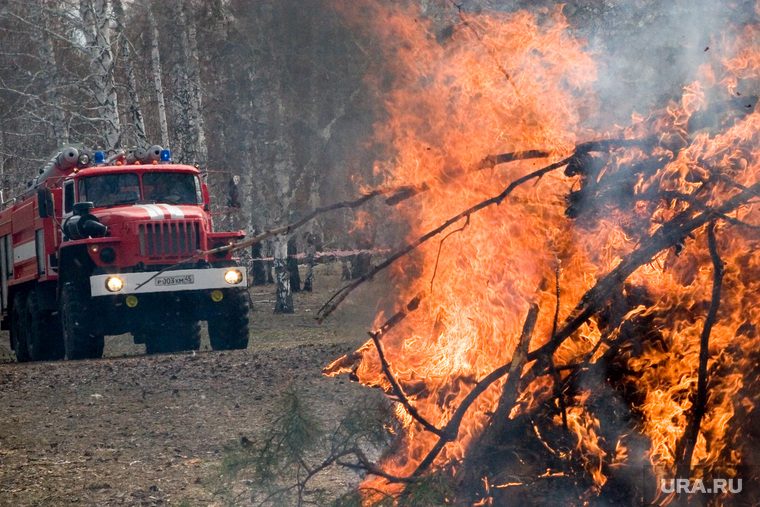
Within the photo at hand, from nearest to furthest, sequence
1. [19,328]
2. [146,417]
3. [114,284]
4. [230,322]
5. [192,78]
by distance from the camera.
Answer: [146,417]
[114,284]
[230,322]
[19,328]
[192,78]

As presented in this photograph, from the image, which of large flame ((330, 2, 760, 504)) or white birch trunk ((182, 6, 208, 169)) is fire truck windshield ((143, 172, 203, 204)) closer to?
large flame ((330, 2, 760, 504))

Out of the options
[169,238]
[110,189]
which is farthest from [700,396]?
[110,189]

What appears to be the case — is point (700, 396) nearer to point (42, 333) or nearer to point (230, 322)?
point (230, 322)

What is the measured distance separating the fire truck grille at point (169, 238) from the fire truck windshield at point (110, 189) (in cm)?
94

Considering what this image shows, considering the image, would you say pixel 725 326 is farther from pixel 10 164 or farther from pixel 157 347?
pixel 10 164

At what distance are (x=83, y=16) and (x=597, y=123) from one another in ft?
49.9

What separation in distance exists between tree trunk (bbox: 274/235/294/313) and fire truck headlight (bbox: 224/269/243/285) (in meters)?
9.68

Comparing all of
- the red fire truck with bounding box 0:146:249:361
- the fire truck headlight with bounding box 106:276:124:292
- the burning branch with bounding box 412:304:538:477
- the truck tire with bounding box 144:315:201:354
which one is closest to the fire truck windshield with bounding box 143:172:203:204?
the red fire truck with bounding box 0:146:249:361

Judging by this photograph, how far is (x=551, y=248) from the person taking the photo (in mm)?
5797

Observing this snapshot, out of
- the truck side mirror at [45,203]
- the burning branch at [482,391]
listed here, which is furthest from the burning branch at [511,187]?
the truck side mirror at [45,203]

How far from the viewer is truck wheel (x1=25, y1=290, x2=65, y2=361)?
48.5ft

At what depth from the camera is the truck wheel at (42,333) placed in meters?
14.8

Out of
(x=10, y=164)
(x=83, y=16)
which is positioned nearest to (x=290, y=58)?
(x=83, y=16)

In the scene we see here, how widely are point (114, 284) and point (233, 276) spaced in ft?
5.54
